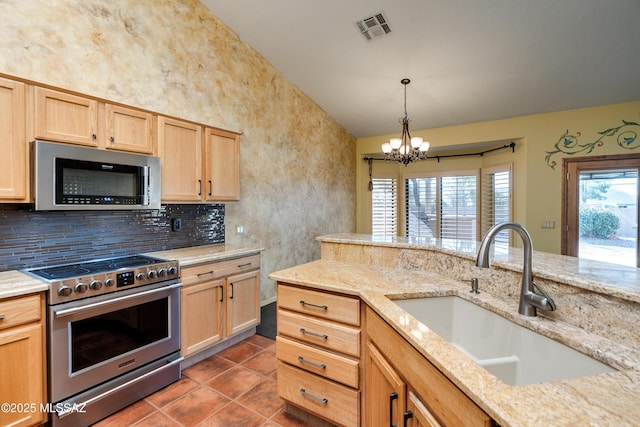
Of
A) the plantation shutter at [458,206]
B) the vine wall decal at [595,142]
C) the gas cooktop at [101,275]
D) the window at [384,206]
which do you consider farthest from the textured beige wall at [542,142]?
the gas cooktop at [101,275]

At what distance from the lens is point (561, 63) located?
3.43 metres

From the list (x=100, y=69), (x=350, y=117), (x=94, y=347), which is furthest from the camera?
(x=350, y=117)

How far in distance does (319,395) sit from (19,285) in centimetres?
182

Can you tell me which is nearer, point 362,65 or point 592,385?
point 592,385

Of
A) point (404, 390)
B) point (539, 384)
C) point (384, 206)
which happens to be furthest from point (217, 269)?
point (384, 206)

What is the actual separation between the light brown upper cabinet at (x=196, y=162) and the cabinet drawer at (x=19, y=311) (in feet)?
3.76

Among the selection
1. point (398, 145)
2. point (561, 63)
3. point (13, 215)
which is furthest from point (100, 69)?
point (561, 63)

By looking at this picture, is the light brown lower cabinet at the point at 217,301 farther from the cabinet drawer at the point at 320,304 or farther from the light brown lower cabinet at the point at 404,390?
the light brown lower cabinet at the point at 404,390

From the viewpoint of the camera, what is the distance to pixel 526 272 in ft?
3.96

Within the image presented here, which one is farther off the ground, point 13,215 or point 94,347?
point 13,215

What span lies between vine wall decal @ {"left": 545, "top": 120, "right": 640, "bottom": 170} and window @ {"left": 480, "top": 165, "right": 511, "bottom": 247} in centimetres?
70

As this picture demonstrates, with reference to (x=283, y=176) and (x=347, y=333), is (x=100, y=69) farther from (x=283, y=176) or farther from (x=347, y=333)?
(x=347, y=333)

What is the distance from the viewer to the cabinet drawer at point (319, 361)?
1.62 metres

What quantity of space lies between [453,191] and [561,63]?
9.29ft
